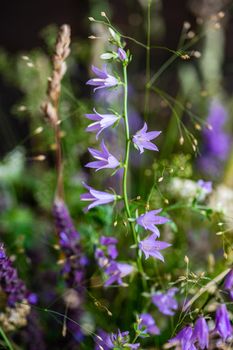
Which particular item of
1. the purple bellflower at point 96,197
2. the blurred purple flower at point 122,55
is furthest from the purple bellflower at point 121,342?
the blurred purple flower at point 122,55

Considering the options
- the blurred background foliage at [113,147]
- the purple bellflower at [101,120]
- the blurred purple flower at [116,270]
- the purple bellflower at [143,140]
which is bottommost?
the blurred background foliage at [113,147]

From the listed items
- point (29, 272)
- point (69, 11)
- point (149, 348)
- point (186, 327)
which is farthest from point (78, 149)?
point (69, 11)

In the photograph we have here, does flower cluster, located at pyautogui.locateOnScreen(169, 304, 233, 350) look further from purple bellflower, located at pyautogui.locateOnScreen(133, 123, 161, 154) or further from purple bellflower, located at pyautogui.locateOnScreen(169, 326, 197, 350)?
purple bellflower, located at pyautogui.locateOnScreen(133, 123, 161, 154)

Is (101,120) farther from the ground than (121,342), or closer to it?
farther from the ground

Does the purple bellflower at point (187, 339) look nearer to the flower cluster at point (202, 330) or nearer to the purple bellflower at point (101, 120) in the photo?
the flower cluster at point (202, 330)

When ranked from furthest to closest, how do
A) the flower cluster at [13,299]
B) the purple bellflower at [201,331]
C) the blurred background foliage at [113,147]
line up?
the blurred background foliage at [113,147]
the flower cluster at [13,299]
the purple bellflower at [201,331]

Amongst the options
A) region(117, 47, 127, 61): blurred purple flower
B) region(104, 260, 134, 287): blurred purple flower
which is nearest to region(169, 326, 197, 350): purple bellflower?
region(104, 260, 134, 287): blurred purple flower

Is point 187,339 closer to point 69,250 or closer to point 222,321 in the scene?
point 222,321

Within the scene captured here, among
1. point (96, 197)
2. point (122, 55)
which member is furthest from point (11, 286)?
point (122, 55)
